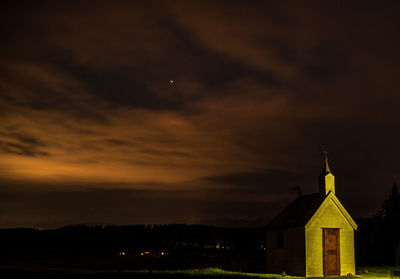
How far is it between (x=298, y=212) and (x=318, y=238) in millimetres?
2881

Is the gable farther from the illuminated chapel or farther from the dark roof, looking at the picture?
the dark roof

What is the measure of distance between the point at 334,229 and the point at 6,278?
23.2 metres

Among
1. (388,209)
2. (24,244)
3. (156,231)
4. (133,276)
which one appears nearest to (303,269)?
(133,276)

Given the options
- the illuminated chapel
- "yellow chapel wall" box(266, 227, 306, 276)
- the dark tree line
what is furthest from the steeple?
the dark tree line

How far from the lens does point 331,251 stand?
39.1 meters

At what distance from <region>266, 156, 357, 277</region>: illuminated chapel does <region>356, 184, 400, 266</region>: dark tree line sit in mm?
21280

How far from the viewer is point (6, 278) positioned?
100 feet

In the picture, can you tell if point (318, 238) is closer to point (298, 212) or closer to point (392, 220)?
point (298, 212)

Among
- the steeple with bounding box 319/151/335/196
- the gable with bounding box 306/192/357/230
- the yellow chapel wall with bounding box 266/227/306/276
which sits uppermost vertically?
the steeple with bounding box 319/151/335/196

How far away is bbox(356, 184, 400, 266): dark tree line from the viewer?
6131 cm

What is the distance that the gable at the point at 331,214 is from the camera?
3884 cm

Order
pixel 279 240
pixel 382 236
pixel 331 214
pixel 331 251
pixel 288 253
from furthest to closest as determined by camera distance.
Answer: pixel 382 236 < pixel 279 240 < pixel 288 253 < pixel 331 214 < pixel 331 251

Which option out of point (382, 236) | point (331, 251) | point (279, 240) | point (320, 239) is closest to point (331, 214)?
point (320, 239)

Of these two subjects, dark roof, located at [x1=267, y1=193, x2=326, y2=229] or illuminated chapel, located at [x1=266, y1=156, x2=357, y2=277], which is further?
dark roof, located at [x1=267, y1=193, x2=326, y2=229]
